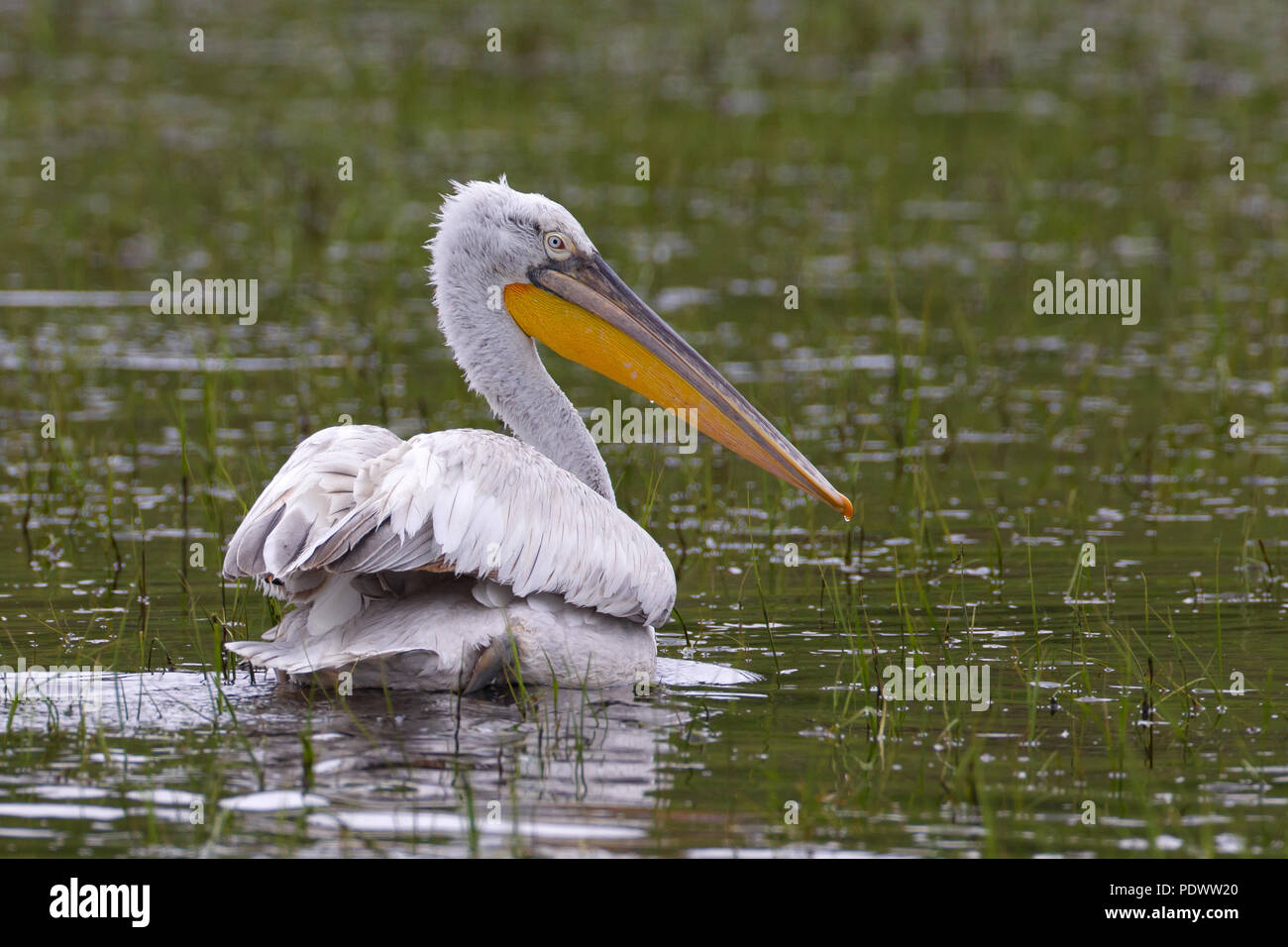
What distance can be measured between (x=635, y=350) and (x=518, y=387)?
40cm

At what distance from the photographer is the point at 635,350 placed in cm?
697

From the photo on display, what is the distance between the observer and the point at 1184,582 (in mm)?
7363

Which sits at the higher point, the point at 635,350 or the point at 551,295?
the point at 551,295

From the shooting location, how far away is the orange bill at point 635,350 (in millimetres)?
6836

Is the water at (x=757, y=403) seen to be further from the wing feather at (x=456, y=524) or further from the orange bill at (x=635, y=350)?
the orange bill at (x=635, y=350)

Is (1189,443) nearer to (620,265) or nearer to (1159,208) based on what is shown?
(620,265)

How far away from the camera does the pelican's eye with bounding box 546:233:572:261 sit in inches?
273
